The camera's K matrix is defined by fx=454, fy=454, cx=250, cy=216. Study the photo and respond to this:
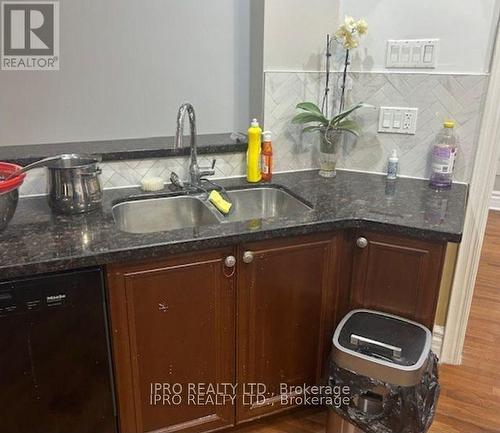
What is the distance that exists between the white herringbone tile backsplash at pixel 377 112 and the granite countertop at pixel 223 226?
6.3 inches

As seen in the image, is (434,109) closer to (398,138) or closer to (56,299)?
(398,138)

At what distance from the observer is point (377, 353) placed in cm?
147

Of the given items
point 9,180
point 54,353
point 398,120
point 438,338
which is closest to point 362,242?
point 398,120

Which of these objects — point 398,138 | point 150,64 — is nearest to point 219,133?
point 150,64

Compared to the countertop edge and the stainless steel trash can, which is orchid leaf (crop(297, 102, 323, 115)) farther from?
the stainless steel trash can

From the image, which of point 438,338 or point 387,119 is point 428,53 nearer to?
point 387,119

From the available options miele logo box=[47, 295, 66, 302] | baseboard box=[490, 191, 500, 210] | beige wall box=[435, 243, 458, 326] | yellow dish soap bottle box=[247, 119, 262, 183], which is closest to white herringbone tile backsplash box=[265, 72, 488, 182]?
yellow dish soap bottle box=[247, 119, 262, 183]

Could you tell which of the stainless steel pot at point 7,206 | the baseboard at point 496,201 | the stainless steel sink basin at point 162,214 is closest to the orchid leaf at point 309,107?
the stainless steel sink basin at point 162,214

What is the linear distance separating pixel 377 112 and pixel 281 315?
39.5 inches

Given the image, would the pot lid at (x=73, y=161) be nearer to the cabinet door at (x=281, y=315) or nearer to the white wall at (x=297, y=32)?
the cabinet door at (x=281, y=315)

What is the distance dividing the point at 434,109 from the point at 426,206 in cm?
49

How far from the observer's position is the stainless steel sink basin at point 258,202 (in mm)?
1903

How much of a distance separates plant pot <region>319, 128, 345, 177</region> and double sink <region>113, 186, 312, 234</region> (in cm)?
26

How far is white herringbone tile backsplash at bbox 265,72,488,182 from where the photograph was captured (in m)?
1.86
